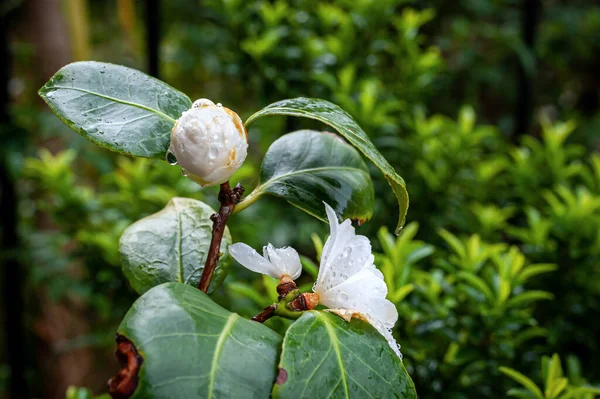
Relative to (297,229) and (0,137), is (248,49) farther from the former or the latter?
(0,137)

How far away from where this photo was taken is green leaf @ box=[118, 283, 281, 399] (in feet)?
1.35

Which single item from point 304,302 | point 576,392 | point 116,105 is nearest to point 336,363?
point 304,302

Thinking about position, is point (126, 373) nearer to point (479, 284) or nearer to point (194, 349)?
point (194, 349)

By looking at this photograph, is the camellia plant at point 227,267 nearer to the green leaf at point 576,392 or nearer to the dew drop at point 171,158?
Result: the dew drop at point 171,158

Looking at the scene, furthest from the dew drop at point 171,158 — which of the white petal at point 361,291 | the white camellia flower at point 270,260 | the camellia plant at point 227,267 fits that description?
the white petal at point 361,291

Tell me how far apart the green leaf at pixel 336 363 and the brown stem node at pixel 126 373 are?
0.11 metres

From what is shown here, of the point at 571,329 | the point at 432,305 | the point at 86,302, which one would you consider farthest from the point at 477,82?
the point at 86,302

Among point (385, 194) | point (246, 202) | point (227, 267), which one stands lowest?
point (385, 194)

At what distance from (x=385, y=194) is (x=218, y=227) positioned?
852mm

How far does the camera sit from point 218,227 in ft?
1.74

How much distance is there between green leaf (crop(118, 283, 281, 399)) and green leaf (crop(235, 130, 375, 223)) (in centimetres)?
16

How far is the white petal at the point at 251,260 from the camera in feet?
1.76

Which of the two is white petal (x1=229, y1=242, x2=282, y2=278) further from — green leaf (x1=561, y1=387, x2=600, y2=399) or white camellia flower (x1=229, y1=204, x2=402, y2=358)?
green leaf (x1=561, y1=387, x2=600, y2=399)

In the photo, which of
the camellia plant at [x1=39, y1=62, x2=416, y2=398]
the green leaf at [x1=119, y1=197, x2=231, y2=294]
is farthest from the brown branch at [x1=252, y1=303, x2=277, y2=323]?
the green leaf at [x1=119, y1=197, x2=231, y2=294]
